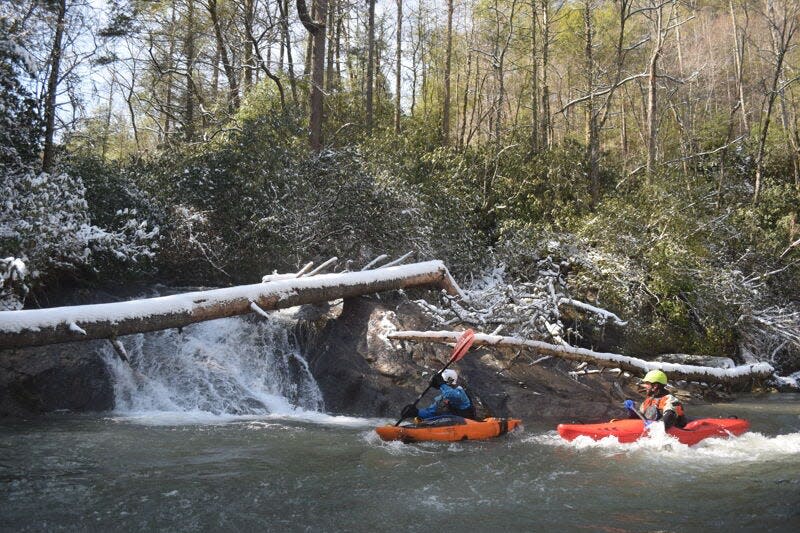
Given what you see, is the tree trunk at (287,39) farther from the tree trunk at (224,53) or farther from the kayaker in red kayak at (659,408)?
the kayaker in red kayak at (659,408)

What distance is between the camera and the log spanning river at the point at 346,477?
4.96 metres

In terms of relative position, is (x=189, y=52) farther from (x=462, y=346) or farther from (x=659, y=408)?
(x=659, y=408)

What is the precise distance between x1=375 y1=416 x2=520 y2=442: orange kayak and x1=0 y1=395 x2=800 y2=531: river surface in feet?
0.55

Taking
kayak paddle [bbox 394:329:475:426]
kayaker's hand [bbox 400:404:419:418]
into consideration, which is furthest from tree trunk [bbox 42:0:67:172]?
kayaker's hand [bbox 400:404:419:418]

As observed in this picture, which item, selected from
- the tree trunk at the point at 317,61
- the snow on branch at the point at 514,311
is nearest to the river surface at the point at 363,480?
the snow on branch at the point at 514,311

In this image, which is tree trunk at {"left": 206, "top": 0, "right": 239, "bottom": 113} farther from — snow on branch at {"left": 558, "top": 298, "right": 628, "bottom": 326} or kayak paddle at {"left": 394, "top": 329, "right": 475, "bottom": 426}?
kayak paddle at {"left": 394, "top": 329, "right": 475, "bottom": 426}

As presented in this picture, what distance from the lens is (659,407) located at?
7816 millimetres

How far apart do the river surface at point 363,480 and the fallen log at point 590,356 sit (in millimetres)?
2042

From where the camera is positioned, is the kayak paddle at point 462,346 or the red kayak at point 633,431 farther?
the kayak paddle at point 462,346

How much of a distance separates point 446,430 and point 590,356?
355 centimetres

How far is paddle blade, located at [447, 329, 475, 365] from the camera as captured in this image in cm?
887

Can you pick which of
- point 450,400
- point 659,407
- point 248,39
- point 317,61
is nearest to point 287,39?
point 248,39

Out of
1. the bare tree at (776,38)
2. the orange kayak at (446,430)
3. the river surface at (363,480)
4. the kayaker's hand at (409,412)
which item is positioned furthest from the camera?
the bare tree at (776,38)

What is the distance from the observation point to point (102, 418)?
8383 millimetres
